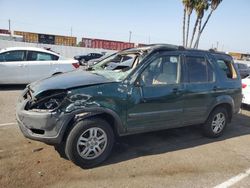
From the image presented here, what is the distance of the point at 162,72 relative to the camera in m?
4.67

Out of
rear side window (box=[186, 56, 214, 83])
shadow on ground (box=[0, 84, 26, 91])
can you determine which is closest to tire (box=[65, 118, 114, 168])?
rear side window (box=[186, 56, 214, 83])

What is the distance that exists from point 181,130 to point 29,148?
3.33 metres

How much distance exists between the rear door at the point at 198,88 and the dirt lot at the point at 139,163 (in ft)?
1.99

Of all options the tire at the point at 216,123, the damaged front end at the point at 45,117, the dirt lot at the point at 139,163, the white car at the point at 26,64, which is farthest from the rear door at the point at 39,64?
the tire at the point at 216,123

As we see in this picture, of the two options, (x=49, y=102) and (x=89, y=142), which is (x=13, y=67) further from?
(x=89, y=142)

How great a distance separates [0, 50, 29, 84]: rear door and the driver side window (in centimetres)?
631

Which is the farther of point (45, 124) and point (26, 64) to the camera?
point (26, 64)

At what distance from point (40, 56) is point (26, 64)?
0.59 meters

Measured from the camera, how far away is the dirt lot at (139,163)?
11.8 feet

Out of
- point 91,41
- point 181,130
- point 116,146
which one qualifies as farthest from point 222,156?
point 91,41

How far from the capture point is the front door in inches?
168

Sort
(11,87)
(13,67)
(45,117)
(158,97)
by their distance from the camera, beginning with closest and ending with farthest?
(45,117), (158,97), (13,67), (11,87)

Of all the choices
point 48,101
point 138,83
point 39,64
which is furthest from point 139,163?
point 39,64

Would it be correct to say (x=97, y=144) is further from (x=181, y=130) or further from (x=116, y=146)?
(x=181, y=130)
